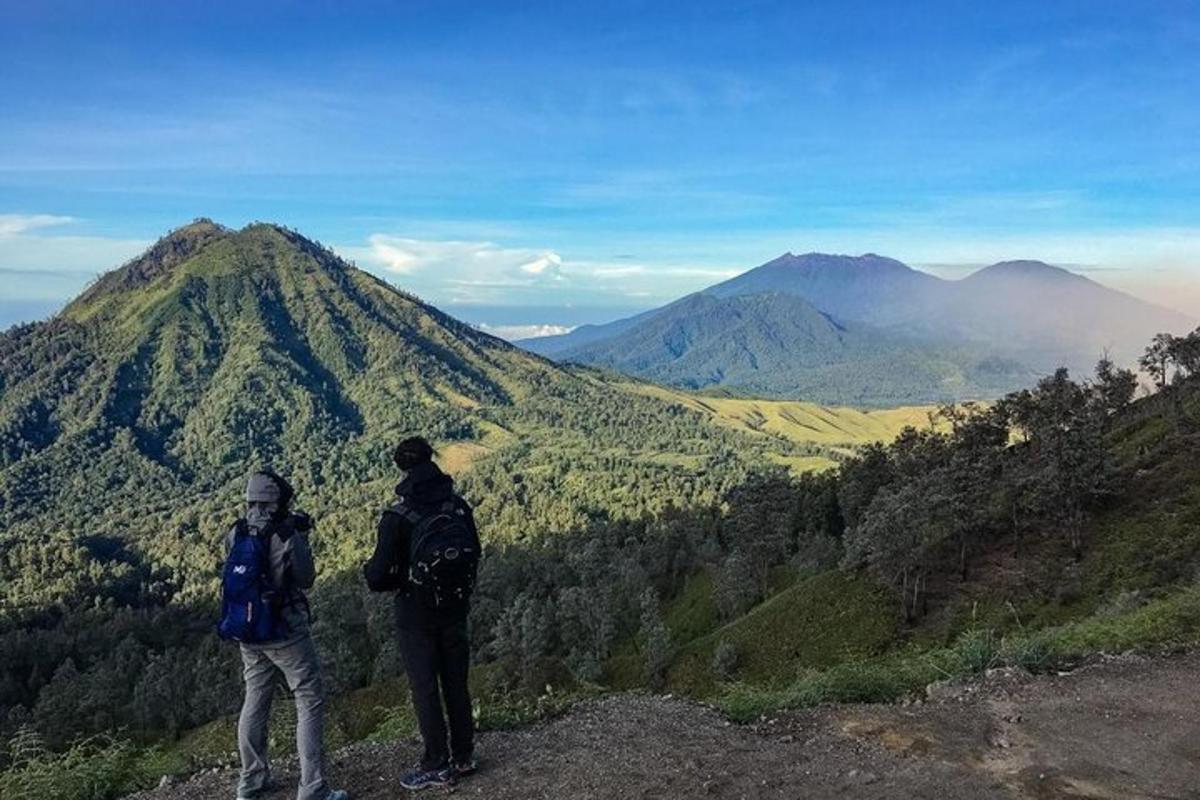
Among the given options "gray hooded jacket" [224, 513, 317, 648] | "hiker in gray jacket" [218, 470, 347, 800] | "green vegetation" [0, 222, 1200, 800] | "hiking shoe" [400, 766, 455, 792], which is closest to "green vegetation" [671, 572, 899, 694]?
"green vegetation" [0, 222, 1200, 800]

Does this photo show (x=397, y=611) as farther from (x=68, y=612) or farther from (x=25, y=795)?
(x=68, y=612)

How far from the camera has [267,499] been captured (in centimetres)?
708

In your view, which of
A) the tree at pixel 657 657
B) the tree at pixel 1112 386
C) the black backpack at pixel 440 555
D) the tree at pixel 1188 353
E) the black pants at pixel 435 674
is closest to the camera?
the black backpack at pixel 440 555

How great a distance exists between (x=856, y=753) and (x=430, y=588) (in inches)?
185

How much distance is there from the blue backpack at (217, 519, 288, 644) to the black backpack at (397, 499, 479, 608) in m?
1.20

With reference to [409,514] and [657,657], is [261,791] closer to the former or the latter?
[409,514]

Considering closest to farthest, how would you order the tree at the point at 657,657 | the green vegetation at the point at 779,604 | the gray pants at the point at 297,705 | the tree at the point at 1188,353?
the gray pants at the point at 297,705
the green vegetation at the point at 779,604
the tree at the point at 657,657
the tree at the point at 1188,353

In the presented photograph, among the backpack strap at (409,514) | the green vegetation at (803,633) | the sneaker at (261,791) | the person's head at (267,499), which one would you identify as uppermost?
the person's head at (267,499)

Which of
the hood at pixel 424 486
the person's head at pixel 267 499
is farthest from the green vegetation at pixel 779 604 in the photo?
the person's head at pixel 267 499

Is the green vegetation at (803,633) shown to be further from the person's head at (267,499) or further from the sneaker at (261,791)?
the person's head at (267,499)

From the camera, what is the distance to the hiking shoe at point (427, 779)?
24.9 ft

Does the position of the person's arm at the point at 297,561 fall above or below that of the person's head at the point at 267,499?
below

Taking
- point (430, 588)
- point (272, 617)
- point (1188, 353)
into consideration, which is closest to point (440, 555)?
point (430, 588)

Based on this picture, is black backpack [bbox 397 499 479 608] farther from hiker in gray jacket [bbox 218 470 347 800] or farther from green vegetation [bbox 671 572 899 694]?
green vegetation [bbox 671 572 899 694]
